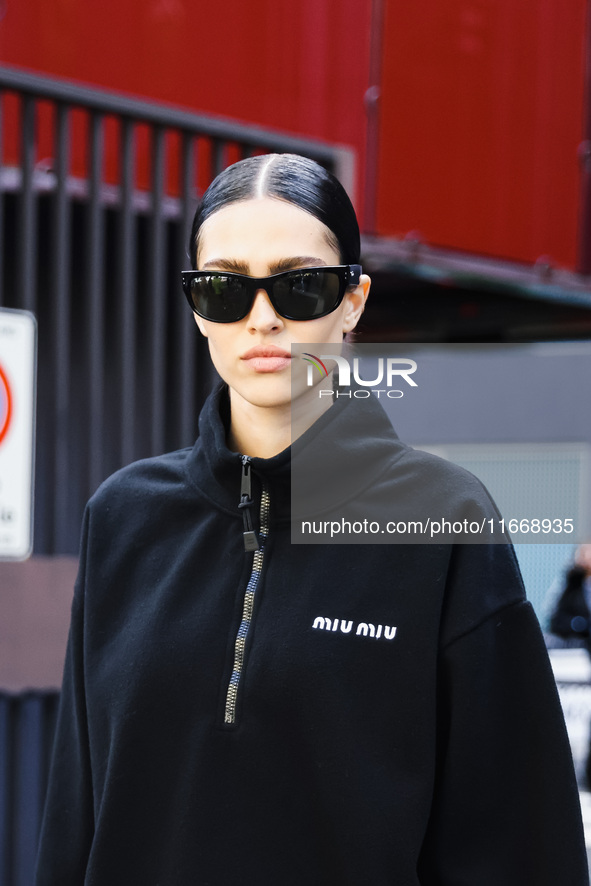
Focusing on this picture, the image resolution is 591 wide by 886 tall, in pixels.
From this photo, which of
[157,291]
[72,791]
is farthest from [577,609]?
[72,791]

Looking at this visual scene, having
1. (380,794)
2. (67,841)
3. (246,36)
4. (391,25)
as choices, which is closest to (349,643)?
(380,794)

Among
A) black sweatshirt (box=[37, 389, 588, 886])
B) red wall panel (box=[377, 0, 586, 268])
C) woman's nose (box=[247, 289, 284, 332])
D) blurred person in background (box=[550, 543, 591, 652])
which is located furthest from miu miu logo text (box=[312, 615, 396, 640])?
blurred person in background (box=[550, 543, 591, 652])

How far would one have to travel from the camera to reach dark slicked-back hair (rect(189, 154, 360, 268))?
1.25 metres

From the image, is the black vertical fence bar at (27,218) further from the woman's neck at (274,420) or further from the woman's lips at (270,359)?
the woman's lips at (270,359)

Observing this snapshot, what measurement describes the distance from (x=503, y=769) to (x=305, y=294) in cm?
59

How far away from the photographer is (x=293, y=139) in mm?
3154

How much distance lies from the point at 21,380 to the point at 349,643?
1788 millimetres

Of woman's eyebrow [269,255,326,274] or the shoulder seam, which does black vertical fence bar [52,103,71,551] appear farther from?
the shoulder seam

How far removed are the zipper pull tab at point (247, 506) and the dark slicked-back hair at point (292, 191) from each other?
0.90 ft

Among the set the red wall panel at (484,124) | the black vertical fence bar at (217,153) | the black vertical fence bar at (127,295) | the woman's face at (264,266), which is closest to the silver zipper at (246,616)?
the woman's face at (264,266)

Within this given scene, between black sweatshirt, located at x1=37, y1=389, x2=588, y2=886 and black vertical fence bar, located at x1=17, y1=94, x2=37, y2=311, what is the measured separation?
1666mm

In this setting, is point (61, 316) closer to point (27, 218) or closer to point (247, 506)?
point (27, 218)

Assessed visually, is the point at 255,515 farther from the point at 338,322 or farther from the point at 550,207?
the point at 550,207

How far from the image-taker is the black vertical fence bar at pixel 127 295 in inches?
117
